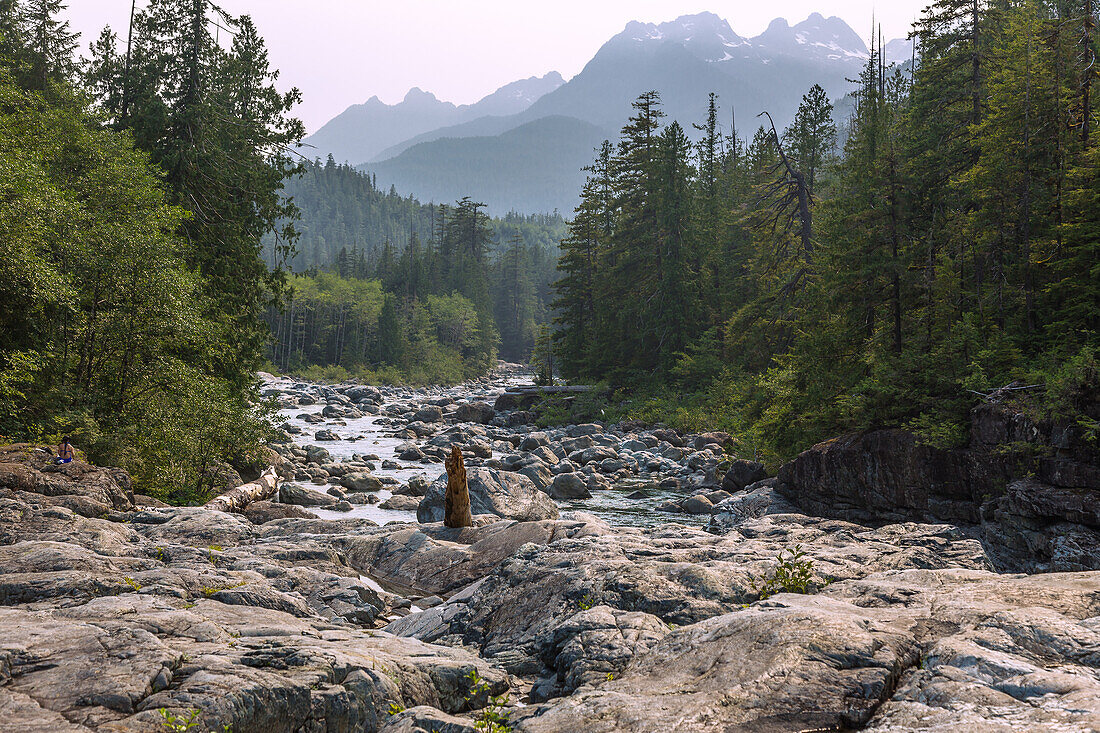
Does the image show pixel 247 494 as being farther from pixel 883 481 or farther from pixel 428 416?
pixel 428 416

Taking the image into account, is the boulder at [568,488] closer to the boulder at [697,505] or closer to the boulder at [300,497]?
the boulder at [697,505]

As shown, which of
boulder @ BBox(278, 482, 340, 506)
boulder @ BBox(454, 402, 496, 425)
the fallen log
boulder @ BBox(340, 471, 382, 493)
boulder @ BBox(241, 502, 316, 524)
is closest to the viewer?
boulder @ BBox(241, 502, 316, 524)

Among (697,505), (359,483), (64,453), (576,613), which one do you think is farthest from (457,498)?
(359,483)

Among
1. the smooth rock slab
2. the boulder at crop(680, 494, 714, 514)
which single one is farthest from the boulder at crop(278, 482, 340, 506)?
the smooth rock slab

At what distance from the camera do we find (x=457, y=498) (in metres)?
13.4

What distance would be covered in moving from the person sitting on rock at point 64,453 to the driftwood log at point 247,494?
9.78ft

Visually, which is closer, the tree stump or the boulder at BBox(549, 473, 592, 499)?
the tree stump

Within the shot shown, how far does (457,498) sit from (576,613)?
6.97 metres

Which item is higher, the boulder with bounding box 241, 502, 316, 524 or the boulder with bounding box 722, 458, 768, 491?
the boulder with bounding box 241, 502, 316, 524

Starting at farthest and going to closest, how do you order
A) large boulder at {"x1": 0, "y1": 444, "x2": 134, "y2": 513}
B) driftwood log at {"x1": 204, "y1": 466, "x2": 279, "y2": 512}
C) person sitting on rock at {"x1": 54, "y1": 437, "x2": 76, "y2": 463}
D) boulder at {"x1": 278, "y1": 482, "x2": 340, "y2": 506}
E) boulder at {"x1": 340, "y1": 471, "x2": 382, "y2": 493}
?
boulder at {"x1": 340, "y1": 471, "x2": 382, "y2": 493}
boulder at {"x1": 278, "y1": 482, "x2": 340, "y2": 506}
driftwood log at {"x1": 204, "y1": 466, "x2": 279, "y2": 512}
person sitting on rock at {"x1": 54, "y1": 437, "x2": 76, "y2": 463}
large boulder at {"x1": 0, "y1": 444, "x2": 134, "y2": 513}

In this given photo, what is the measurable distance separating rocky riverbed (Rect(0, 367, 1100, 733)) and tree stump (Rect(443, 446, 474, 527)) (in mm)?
387

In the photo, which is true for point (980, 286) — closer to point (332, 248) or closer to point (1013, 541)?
point (1013, 541)

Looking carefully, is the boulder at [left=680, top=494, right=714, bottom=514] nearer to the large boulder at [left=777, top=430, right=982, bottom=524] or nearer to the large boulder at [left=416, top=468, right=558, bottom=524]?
the large boulder at [left=777, top=430, right=982, bottom=524]

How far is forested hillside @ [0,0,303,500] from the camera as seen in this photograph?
1279cm
